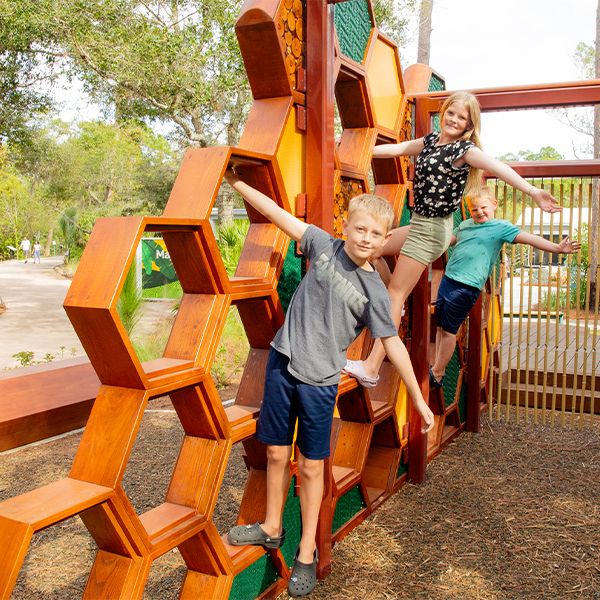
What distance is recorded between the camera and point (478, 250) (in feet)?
15.1

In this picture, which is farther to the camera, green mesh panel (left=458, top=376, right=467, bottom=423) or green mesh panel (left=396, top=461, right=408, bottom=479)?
green mesh panel (left=458, top=376, right=467, bottom=423)

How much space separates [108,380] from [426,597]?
76.6 inches

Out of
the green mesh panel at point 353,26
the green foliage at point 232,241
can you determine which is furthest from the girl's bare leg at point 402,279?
the green foliage at point 232,241

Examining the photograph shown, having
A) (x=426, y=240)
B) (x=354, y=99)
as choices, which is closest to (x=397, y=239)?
(x=426, y=240)

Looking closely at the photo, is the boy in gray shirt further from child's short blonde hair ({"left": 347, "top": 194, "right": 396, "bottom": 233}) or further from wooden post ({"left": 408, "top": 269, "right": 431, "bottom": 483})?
wooden post ({"left": 408, "top": 269, "right": 431, "bottom": 483})

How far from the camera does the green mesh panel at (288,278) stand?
9.96ft

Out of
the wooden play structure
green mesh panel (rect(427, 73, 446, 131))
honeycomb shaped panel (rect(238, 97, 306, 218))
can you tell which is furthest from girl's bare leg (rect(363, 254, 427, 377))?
green mesh panel (rect(427, 73, 446, 131))

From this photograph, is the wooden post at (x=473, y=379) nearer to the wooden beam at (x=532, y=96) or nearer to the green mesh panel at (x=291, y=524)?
the wooden beam at (x=532, y=96)

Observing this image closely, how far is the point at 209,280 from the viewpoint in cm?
249

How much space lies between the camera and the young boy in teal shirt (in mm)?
4535

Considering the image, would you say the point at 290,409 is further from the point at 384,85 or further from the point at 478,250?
the point at 478,250

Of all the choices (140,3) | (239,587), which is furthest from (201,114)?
(239,587)

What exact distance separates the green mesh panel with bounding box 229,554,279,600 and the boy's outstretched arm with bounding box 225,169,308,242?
1.40 m

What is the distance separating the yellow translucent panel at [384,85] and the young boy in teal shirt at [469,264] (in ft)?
3.02
